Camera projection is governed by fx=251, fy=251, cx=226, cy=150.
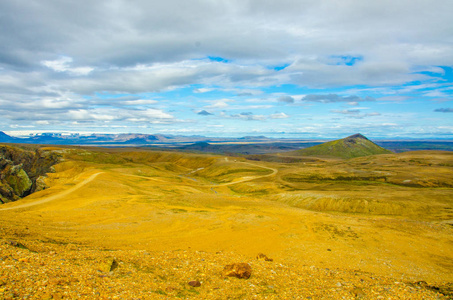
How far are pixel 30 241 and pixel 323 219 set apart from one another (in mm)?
33300

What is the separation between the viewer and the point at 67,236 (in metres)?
21.3

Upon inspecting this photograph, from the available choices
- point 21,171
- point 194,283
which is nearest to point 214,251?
point 194,283

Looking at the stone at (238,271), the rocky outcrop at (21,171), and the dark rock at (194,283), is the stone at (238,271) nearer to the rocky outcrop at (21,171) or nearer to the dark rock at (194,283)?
the dark rock at (194,283)

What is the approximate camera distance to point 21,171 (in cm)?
9512

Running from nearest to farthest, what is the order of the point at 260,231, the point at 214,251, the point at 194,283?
the point at 194,283 → the point at 214,251 → the point at 260,231

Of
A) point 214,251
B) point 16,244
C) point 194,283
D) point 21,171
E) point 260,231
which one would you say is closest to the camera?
point 194,283

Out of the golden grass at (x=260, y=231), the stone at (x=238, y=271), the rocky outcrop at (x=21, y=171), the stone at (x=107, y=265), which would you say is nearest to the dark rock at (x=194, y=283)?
the stone at (x=238, y=271)

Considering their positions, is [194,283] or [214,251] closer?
[194,283]

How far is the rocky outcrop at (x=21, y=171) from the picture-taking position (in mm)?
78000

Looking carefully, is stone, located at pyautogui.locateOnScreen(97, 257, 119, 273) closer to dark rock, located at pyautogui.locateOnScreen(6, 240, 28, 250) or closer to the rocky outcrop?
dark rock, located at pyautogui.locateOnScreen(6, 240, 28, 250)

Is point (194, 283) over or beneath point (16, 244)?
beneath

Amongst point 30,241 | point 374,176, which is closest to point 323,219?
point 30,241

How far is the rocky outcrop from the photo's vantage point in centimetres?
7800

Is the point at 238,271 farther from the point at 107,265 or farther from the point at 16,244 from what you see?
the point at 16,244
